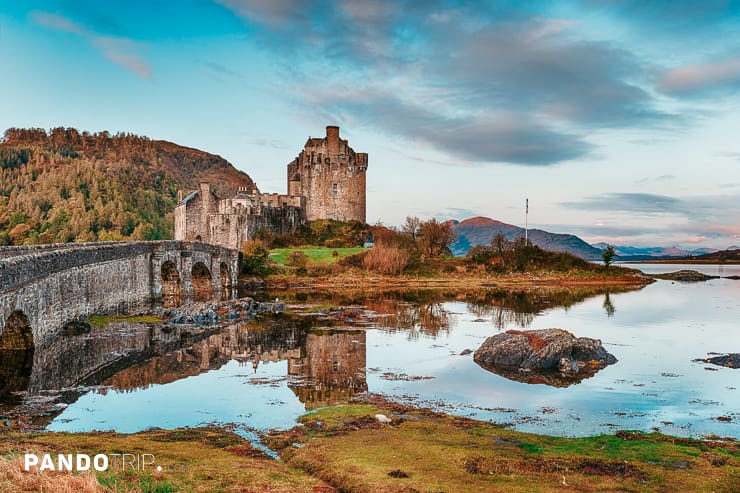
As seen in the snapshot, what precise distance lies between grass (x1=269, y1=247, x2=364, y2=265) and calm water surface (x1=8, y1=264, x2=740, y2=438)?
3077 cm

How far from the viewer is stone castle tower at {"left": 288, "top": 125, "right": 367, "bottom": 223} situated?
78.4 meters

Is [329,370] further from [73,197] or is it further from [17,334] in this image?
[73,197]

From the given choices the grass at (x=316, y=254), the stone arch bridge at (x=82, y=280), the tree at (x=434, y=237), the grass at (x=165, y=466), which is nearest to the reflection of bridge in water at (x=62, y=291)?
the stone arch bridge at (x=82, y=280)

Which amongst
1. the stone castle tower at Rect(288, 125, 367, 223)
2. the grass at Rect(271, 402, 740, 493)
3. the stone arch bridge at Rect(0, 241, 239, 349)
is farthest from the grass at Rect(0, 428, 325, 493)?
the stone castle tower at Rect(288, 125, 367, 223)

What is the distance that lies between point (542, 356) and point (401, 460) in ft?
35.2

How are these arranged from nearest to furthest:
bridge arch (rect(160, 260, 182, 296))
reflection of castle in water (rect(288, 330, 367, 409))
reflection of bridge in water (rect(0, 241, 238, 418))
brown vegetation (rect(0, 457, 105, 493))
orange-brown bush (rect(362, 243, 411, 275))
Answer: brown vegetation (rect(0, 457, 105, 493)), reflection of castle in water (rect(288, 330, 367, 409)), reflection of bridge in water (rect(0, 241, 238, 418)), bridge arch (rect(160, 260, 182, 296)), orange-brown bush (rect(362, 243, 411, 275))

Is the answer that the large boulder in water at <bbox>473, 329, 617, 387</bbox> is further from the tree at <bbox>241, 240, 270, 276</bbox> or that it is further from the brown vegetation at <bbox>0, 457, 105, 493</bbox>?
the tree at <bbox>241, 240, 270, 276</bbox>

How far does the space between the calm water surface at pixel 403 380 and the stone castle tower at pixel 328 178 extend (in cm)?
4674

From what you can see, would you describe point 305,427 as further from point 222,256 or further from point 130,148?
point 130,148

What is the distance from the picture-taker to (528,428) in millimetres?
13438

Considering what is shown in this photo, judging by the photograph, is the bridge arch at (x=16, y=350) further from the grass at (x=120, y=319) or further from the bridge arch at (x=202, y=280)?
the bridge arch at (x=202, y=280)

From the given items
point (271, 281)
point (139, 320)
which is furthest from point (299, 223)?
point (139, 320)

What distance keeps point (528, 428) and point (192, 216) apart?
6285 centimetres

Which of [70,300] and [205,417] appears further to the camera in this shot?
[70,300]
